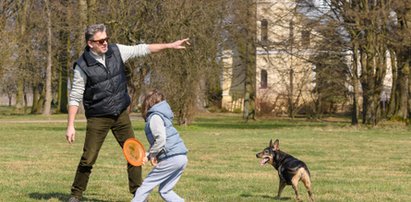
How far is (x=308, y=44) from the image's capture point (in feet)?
122

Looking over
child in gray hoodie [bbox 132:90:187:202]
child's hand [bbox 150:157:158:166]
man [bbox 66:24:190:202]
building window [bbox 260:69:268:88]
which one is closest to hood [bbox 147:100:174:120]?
child in gray hoodie [bbox 132:90:187:202]

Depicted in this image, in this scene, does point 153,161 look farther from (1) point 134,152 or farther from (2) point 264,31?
(2) point 264,31

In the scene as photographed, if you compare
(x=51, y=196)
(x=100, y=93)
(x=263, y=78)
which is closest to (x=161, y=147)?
(x=100, y=93)

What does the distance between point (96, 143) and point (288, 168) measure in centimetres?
249

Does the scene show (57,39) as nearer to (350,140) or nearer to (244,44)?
(244,44)

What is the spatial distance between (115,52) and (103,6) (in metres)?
23.6

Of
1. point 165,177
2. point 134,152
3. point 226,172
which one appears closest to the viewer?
point 165,177

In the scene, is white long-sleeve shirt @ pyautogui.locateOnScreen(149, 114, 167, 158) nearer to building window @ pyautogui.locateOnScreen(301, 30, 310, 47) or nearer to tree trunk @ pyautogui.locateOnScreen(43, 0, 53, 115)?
building window @ pyautogui.locateOnScreen(301, 30, 310, 47)

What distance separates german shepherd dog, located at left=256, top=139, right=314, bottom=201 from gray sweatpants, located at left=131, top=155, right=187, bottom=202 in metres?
1.83

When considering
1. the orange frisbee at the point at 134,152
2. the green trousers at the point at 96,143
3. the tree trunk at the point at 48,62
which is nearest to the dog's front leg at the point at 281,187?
the green trousers at the point at 96,143

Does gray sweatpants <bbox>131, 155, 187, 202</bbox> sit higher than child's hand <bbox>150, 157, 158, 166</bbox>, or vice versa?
child's hand <bbox>150, 157, 158, 166</bbox>

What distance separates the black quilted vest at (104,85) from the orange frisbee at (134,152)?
58cm

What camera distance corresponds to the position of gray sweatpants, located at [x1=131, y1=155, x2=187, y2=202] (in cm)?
898

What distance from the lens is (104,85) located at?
9766mm
